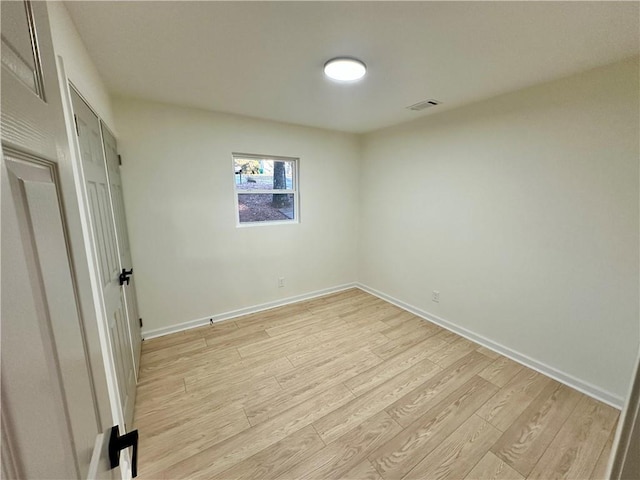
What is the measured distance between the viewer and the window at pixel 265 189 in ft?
9.95

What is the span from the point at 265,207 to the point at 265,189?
0.74 feet

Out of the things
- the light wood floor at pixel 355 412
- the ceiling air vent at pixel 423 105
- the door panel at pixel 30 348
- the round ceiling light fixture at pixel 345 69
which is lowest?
the light wood floor at pixel 355 412

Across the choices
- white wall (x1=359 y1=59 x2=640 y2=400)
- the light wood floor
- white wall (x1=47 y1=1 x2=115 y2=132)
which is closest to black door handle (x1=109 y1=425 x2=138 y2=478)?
the light wood floor

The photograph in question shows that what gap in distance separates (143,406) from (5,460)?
6.72ft

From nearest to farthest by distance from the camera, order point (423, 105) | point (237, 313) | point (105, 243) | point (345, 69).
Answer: point (105, 243) → point (345, 69) → point (423, 105) → point (237, 313)

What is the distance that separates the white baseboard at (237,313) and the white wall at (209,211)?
47 mm

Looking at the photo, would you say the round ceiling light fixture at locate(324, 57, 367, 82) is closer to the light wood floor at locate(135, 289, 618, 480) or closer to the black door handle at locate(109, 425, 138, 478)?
the black door handle at locate(109, 425, 138, 478)

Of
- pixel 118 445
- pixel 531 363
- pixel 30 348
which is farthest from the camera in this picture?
pixel 531 363

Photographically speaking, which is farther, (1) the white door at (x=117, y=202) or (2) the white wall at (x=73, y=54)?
(1) the white door at (x=117, y=202)

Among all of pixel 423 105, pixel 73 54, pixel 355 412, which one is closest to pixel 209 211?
pixel 73 54

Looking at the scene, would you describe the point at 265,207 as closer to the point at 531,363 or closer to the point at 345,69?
the point at 345,69

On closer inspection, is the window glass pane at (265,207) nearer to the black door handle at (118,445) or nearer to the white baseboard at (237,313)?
the white baseboard at (237,313)

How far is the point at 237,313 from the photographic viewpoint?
10.3 ft

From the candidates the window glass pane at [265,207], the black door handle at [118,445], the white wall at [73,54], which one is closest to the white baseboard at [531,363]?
the window glass pane at [265,207]
